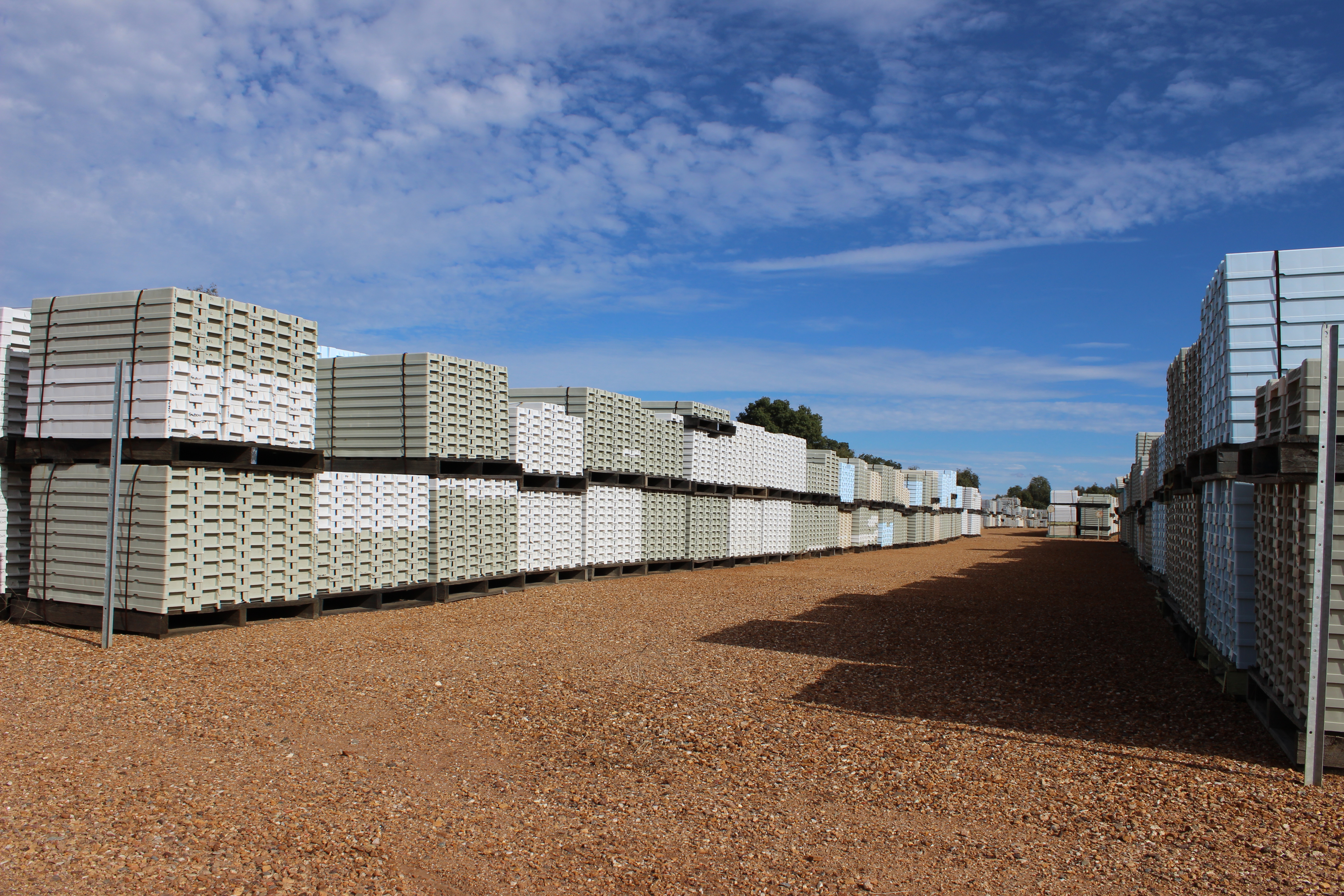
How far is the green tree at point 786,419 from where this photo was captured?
56469mm

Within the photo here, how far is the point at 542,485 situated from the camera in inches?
542

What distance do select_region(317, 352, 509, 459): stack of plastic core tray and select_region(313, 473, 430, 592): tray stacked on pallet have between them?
60 cm

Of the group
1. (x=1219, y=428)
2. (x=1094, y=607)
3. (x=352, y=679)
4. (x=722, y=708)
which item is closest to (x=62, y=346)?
(x=352, y=679)

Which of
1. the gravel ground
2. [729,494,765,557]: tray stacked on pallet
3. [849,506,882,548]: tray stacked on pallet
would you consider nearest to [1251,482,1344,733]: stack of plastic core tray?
the gravel ground

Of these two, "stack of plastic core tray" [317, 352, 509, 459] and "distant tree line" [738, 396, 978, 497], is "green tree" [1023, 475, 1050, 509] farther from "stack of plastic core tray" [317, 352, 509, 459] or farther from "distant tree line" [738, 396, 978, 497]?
"stack of plastic core tray" [317, 352, 509, 459]

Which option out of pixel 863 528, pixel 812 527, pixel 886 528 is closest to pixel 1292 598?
pixel 812 527

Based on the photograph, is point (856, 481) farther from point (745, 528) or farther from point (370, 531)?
point (370, 531)

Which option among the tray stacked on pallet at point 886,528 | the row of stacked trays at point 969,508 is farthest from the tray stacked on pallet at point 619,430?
the row of stacked trays at point 969,508

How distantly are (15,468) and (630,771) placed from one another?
812cm

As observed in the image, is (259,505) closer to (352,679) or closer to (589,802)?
(352,679)

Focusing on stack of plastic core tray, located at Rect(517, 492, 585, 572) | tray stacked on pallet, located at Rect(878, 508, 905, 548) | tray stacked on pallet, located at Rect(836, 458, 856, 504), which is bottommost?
tray stacked on pallet, located at Rect(878, 508, 905, 548)

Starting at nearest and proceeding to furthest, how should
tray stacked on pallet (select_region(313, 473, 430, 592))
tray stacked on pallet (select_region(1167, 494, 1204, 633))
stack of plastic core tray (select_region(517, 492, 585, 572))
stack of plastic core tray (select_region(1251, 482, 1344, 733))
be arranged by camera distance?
stack of plastic core tray (select_region(1251, 482, 1344, 733)) → tray stacked on pallet (select_region(1167, 494, 1204, 633)) → tray stacked on pallet (select_region(313, 473, 430, 592)) → stack of plastic core tray (select_region(517, 492, 585, 572))

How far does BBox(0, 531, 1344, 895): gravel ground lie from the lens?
11.1ft

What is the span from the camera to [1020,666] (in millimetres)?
7703
